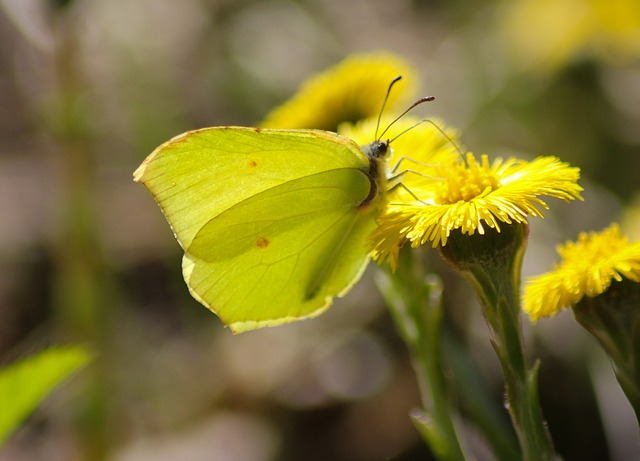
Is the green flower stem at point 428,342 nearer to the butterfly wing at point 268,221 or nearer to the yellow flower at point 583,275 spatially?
the butterfly wing at point 268,221

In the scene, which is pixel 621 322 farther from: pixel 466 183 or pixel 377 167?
pixel 377 167

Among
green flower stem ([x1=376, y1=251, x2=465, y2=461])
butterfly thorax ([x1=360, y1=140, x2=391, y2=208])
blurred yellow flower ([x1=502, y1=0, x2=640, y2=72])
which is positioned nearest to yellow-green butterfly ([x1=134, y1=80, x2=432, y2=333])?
butterfly thorax ([x1=360, y1=140, x2=391, y2=208])

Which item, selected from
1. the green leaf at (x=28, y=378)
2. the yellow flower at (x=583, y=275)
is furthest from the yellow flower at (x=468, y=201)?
the green leaf at (x=28, y=378)

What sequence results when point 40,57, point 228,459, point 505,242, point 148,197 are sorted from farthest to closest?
point 40,57 → point 148,197 → point 228,459 → point 505,242

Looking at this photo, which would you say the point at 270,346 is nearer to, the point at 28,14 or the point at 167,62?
the point at 28,14

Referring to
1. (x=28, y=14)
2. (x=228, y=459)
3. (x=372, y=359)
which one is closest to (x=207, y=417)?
(x=228, y=459)

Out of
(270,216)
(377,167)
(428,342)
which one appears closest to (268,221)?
(270,216)
